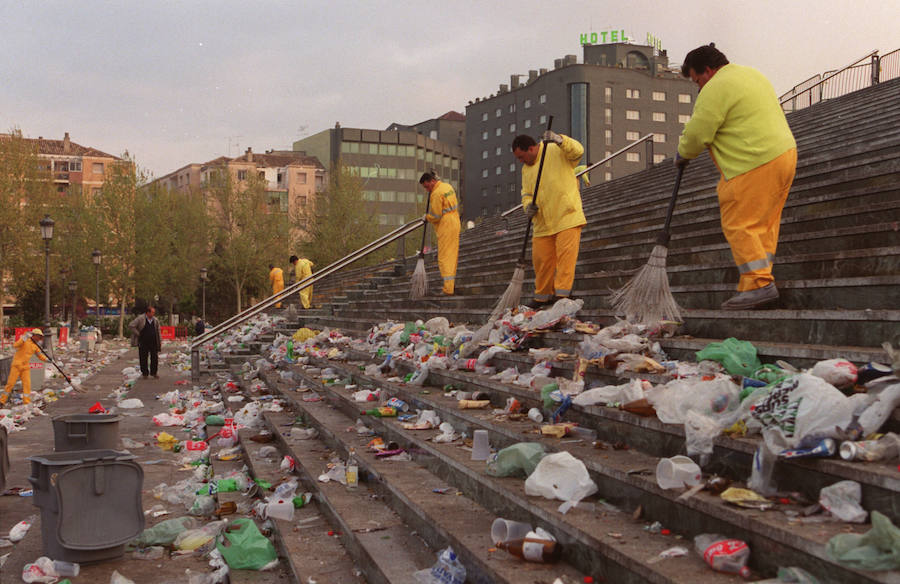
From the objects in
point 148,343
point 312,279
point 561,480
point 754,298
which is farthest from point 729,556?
point 148,343

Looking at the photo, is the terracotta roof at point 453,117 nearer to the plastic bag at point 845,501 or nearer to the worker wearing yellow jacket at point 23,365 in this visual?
the worker wearing yellow jacket at point 23,365

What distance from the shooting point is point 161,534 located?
504cm

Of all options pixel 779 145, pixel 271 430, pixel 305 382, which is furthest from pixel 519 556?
pixel 305 382

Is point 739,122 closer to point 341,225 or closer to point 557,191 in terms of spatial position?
point 557,191

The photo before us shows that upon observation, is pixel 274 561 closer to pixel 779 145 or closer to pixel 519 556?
pixel 519 556

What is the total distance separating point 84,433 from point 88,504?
167cm

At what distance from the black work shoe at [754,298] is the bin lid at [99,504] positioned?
4007 mm

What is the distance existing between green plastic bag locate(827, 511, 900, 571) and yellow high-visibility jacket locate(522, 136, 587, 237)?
192 inches

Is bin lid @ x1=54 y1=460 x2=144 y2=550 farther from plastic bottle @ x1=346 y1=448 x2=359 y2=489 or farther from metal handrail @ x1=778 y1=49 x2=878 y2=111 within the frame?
metal handrail @ x1=778 y1=49 x2=878 y2=111

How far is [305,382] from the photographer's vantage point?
9500mm

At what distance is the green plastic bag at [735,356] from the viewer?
367 centimetres

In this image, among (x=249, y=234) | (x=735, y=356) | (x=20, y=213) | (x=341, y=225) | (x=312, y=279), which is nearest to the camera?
(x=735, y=356)

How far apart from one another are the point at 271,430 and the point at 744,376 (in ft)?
18.1

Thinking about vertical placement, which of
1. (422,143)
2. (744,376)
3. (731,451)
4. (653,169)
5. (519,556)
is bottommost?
(519,556)
